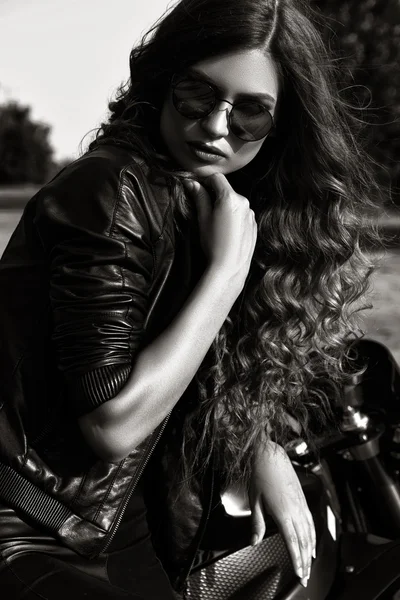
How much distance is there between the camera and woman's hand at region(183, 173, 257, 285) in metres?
1.73

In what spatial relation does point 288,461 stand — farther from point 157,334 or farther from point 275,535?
point 157,334

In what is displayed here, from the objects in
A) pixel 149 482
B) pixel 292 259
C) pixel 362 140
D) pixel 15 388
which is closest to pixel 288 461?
pixel 149 482

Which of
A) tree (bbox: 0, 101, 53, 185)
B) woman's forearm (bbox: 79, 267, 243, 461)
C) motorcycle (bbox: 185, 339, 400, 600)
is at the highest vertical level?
woman's forearm (bbox: 79, 267, 243, 461)

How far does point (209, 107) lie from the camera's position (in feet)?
5.74

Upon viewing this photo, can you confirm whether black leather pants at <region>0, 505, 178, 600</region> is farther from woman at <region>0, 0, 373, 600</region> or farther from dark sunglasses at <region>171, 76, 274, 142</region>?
dark sunglasses at <region>171, 76, 274, 142</region>

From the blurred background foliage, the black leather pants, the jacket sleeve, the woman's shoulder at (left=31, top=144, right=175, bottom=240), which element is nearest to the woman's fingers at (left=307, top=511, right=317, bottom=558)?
the black leather pants

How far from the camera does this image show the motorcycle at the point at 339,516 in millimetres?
1698

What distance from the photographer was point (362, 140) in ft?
7.38

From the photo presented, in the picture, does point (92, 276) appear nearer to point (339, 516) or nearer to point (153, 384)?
point (153, 384)

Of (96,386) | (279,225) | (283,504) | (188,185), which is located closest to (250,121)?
(188,185)

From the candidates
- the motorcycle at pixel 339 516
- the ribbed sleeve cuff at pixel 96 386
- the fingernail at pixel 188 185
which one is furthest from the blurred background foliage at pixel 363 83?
the ribbed sleeve cuff at pixel 96 386

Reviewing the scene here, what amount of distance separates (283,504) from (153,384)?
1.70 feet

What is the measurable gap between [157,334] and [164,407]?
198 millimetres

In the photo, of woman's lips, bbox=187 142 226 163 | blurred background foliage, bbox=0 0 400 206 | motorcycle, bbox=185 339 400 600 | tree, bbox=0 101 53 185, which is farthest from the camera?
tree, bbox=0 101 53 185
